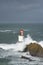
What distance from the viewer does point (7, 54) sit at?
52.6m

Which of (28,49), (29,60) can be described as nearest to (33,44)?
(28,49)

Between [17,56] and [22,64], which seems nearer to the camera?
[22,64]

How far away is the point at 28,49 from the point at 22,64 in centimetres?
682

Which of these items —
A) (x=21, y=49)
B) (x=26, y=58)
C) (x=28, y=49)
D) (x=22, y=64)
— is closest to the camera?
(x=22, y=64)

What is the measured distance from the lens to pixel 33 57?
47906mm

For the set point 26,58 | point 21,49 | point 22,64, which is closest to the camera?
point 22,64

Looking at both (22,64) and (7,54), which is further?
(7,54)

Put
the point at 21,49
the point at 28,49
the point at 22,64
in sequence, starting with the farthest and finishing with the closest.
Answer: the point at 21,49, the point at 28,49, the point at 22,64

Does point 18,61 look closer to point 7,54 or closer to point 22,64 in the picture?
point 22,64

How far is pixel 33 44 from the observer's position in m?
50.6

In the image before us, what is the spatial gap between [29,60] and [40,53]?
2.41 metres

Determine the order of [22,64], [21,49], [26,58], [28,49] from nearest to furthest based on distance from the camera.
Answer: [22,64] < [26,58] < [28,49] < [21,49]

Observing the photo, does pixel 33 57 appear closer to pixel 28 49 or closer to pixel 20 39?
pixel 28 49

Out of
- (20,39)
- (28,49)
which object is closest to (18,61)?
(28,49)
